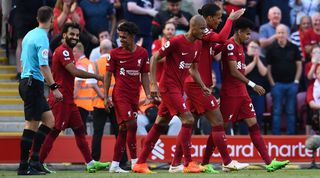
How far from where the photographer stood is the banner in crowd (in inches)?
808

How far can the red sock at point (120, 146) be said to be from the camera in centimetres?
1820

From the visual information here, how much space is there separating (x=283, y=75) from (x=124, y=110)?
6.48m

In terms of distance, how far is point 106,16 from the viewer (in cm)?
2383

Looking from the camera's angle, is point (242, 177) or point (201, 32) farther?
point (201, 32)

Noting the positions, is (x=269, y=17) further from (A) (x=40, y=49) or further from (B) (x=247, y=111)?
(A) (x=40, y=49)

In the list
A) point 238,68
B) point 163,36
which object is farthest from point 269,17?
point 238,68

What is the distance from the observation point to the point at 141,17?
2409 cm

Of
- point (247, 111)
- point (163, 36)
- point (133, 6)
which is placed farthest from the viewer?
point (133, 6)

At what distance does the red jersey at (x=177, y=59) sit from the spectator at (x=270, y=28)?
7.04m

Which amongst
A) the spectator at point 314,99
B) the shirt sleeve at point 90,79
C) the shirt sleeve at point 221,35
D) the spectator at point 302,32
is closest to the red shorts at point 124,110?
the shirt sleeve at point 221,35

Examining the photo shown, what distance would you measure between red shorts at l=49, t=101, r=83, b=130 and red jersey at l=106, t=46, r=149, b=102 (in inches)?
30.6

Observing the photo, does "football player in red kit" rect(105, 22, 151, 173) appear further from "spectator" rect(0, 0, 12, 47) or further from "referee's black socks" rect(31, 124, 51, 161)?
"spectator" rect(0, 0, 12, 47)

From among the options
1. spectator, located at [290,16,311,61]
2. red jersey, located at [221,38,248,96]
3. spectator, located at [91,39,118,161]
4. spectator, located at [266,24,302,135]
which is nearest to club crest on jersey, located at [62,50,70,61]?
spectator, located at [91,39,118,161]

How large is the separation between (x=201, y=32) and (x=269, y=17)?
762 cm
